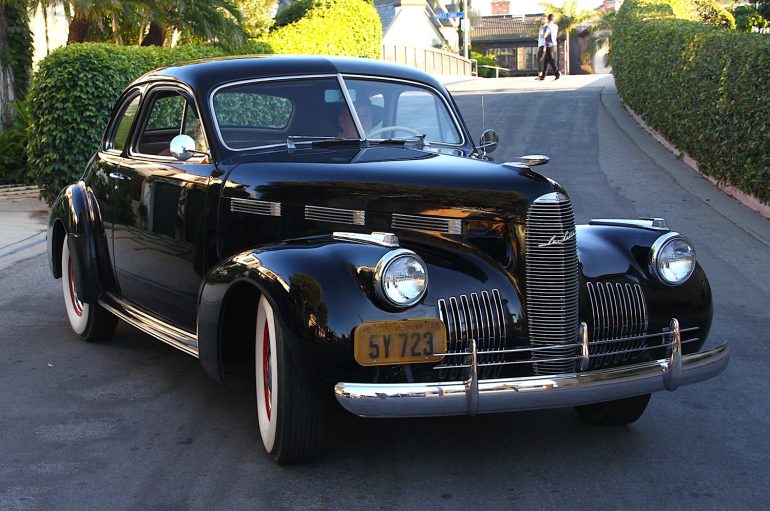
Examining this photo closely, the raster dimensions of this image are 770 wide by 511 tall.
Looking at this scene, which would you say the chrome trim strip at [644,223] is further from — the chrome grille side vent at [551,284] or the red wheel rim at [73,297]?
the red wheel rim at [73,297]

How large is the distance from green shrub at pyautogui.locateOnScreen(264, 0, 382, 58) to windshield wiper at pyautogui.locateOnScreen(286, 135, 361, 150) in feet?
49.3

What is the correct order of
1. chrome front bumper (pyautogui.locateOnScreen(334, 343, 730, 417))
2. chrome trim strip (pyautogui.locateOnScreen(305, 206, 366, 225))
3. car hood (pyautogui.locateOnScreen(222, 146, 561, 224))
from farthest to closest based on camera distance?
chrome trim strip (pyautogui.locateOnScreen(305, 206, 366, 225)) < car hood (pyautogui.locateOnScreen(222, 146, 561, 224)) < chrome front bumper (pyautogui.locateOnScreen(334, 343, 730, 417))

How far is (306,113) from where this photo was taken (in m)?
5.64

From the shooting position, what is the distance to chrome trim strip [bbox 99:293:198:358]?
5.39m

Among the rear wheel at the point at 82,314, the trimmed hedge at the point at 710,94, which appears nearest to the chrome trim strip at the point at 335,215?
the rear wheel at the point at 82,314

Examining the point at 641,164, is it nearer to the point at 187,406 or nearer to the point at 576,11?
the point at 187,406

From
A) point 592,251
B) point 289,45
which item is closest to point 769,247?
point 592,251

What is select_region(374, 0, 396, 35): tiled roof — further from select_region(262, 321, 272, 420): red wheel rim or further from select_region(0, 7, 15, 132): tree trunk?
select_region(262, 321, 272, 420): red wheel rim

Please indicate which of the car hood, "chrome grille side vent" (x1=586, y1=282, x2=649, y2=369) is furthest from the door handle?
"chrome grille side vent" (x1=586, y1=282, x2=649, y2=369)

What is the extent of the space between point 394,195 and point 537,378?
1.11 meters

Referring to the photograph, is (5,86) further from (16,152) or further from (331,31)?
(331,31)

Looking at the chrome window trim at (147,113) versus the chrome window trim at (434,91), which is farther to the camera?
the chrome window trim at (434,91)

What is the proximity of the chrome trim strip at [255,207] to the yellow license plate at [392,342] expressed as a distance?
111 cm

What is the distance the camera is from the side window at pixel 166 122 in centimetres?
583
